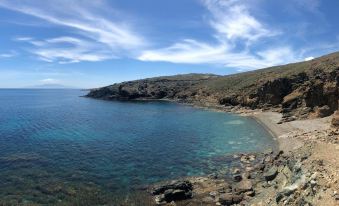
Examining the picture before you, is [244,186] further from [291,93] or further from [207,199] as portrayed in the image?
[291,93]

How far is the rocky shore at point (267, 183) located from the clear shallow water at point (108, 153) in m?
3.44

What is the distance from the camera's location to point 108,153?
49.0 meters

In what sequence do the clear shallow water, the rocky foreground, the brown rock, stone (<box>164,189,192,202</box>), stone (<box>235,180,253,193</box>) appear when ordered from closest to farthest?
the rocky foreground, stone (<box>164,189,192,202</box>), stone (<box>235,180,253,193</box>), the clear shallow water, the brown rock

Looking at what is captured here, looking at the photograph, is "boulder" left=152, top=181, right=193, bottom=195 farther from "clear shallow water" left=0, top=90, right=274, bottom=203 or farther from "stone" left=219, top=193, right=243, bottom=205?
"stone" left=219, top=193, right=243, bottom=205

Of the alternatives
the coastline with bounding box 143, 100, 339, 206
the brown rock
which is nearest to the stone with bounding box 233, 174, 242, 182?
the coastline with bounding box 143, 100, 339, 206

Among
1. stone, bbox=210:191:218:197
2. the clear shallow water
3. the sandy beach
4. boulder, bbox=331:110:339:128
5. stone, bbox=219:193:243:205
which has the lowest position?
stone, bbox=210:191:218:197

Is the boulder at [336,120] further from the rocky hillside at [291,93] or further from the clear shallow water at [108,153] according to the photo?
the rocky hillside at [291,93]

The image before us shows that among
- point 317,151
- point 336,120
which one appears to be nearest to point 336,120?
point 336,120

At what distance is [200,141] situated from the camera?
58.0 metres

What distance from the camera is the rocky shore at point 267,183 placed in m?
23.5

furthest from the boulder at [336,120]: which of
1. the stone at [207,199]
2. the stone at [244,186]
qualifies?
the stone at [207,199]

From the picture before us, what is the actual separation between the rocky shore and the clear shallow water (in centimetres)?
344

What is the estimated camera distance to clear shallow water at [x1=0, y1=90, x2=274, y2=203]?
35438 millimetres

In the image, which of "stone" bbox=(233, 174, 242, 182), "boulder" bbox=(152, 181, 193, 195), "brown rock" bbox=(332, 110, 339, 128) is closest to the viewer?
"boulder" bbox=(152, 181, 193, 195)
